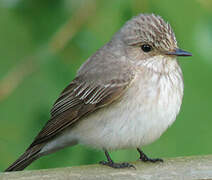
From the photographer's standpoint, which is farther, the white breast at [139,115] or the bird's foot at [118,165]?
the white breast at [139,115]

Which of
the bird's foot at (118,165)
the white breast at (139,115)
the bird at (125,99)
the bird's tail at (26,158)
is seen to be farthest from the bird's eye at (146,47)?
the bird's tail at (26,158)

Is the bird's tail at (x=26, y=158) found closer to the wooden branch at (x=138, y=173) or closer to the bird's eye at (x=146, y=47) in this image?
the wooden branch at (x=138, y=173)

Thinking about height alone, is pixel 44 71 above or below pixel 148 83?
above

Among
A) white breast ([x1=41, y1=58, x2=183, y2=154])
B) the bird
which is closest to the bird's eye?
the bird

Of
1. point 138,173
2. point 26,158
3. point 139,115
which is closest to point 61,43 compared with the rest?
point 139,115

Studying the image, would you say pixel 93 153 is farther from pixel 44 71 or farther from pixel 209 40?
pixel 209 40

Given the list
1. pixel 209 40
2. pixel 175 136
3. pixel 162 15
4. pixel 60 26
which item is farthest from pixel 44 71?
pixel 175 136

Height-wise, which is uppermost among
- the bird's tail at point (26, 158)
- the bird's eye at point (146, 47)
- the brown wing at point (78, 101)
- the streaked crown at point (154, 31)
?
the streaked crown at point (154, 31)
